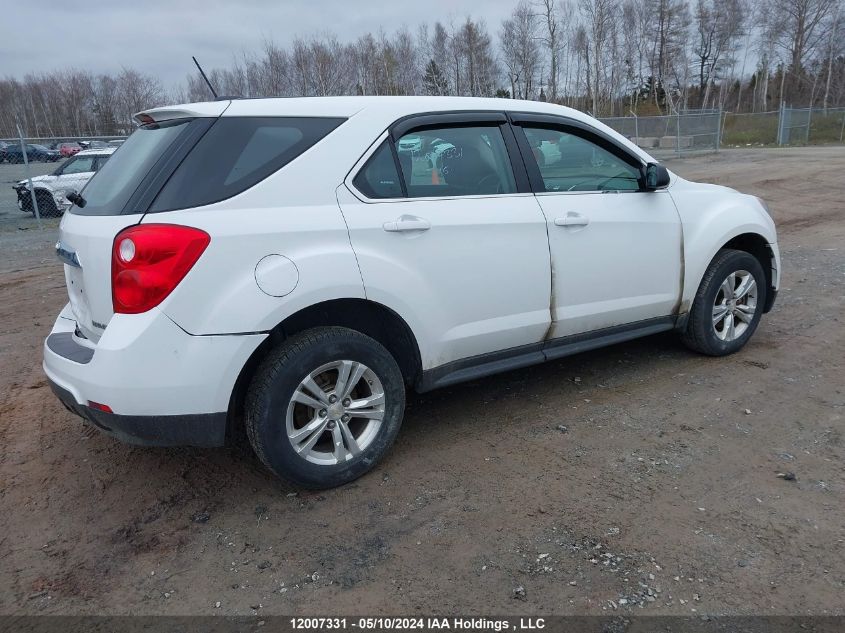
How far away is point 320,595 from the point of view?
250cm

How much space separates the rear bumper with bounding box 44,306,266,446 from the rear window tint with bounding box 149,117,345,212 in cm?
55

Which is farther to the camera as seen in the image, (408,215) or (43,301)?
(43,301)

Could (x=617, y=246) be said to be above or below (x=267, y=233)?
below

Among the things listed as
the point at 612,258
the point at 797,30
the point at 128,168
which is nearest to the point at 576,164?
the point at 612,258

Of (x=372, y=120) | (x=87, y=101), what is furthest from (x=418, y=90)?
(x=372, y=120)

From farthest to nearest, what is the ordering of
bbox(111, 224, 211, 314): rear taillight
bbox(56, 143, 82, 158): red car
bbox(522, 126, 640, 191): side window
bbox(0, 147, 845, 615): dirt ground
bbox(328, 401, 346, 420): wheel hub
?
bbox(56, 143, 82, 158): red car → bbox(522, 126, 640, 191): side window → bbox(328, 401, 346, 420): wheel hub → bbox(111, 224, 211, 314): rear taillight → bbox(0, 147, 845, 615): dirt ground

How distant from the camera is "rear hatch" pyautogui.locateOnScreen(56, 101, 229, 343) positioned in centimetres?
283

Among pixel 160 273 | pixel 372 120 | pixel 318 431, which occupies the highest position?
pixel 372 120

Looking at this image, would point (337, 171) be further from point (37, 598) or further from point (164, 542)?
point (37, 598)

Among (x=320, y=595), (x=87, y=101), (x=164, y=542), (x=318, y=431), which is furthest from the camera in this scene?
(x=87, y=101)

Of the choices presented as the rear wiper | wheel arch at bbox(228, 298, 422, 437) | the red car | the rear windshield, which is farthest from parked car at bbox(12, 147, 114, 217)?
the red car

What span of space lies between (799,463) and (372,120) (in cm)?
277

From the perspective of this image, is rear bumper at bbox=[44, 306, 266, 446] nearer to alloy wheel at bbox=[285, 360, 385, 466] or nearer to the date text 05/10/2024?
alloy wheel at bbox=[285, 360, 385, 466]

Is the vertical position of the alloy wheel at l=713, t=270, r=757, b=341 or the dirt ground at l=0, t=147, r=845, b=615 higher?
the alloy wheel at l=713, t=270, r=757, b=341
